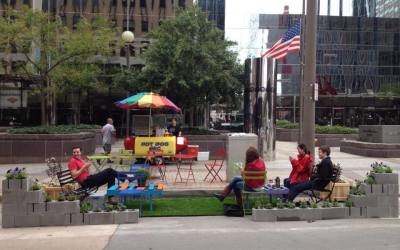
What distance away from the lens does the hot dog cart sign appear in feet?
58.6

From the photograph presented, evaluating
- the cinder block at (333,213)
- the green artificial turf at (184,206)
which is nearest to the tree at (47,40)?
the green artificial turf at (184,206)

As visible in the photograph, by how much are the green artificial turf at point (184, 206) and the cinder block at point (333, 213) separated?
2.06 meters

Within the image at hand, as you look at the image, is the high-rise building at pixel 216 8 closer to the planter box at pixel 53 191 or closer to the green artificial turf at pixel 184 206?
the green artificial turf at pixel 184 206

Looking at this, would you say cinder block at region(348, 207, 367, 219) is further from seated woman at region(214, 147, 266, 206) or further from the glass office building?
the glass office building

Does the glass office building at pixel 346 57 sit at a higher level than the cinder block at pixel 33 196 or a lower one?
higher

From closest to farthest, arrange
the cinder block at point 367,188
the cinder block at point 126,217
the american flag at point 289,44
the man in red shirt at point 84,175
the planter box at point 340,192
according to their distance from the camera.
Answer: the cinder block at point 126,217, the cinder block at point 367,188, the man in red shirt at point 84,175, the planter box at point 340,192, the american flag at point 289,44

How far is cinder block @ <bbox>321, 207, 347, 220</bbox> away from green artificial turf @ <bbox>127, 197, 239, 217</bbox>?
6.75 ft

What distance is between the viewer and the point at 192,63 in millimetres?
24125

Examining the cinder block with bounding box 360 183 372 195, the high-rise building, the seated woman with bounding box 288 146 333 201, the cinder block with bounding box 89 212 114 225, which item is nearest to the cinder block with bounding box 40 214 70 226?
the cinder block with bounding box 89 212 114 225

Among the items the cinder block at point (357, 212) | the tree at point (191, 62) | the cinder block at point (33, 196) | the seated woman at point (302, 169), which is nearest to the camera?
the cinder block at point (33, 196)

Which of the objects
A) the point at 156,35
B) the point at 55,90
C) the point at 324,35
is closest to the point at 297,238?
the point at 156,35

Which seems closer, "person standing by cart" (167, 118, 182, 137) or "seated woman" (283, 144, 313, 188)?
"seated woman" (283, 144, 313, 188)

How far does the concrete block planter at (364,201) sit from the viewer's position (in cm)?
1027

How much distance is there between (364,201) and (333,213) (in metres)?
0.72
